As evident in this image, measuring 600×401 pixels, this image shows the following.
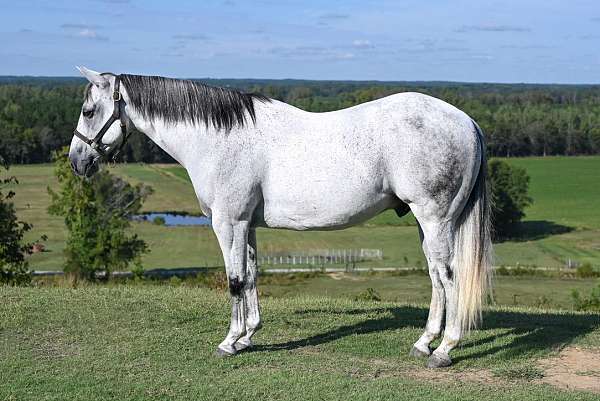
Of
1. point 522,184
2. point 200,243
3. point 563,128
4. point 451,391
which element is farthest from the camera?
point 563,128

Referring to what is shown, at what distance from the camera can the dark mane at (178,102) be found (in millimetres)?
7146

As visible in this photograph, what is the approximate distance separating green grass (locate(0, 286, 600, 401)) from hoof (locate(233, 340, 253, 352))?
0.10 metres

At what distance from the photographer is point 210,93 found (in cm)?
723

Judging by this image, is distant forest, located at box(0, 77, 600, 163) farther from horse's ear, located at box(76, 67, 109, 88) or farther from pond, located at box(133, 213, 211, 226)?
horse's ear, located at box(76, 67, 109, 88)

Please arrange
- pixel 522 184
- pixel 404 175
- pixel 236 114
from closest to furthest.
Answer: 1. pixel 404 175
2. pixel 236 114
3. pixel 522 184

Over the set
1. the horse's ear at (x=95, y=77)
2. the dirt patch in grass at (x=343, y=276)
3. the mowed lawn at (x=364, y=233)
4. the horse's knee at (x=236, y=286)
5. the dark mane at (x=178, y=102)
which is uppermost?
the horse's ear at (x=95, y=77)

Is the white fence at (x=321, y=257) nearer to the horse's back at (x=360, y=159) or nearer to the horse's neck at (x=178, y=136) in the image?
the horse's neck at (x=178, y=136)

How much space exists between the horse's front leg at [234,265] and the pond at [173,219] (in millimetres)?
53745

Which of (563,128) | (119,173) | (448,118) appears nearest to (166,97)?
(448,118)

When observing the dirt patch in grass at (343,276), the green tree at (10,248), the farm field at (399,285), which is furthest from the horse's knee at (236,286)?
the dirt patch in grass at (343,276)

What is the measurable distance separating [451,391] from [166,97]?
3.73 metres

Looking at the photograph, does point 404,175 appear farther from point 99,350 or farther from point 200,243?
point 200,243

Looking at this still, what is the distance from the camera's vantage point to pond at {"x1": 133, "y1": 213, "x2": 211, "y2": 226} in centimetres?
6160

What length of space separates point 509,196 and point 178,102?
60159 millimetres
